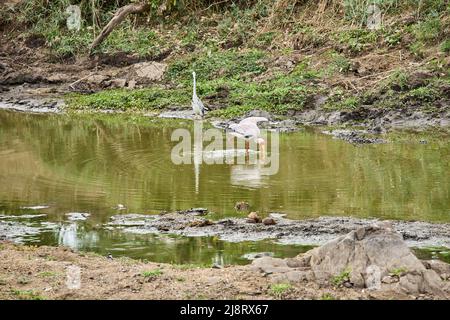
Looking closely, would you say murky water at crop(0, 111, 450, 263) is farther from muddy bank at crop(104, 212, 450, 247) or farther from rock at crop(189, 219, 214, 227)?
rock at crop(189, 219, 214, 227)

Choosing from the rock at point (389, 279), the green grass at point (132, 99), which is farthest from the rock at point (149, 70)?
the rock at point (389, 279)

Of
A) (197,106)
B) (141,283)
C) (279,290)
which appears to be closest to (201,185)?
(141,283)

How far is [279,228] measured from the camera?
937cm

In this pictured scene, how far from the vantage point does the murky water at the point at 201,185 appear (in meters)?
9.48

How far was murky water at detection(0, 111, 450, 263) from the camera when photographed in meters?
9.48

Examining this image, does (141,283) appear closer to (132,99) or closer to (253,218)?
(253,218)

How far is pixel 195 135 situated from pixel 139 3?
25.2 feet

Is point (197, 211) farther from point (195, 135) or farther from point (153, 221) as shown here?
point (195, 135)

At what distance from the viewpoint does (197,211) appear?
33.8 ft

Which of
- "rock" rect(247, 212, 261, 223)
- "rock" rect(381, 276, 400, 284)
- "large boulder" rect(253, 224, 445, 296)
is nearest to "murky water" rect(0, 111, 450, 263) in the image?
"rock" rect(247, 212, 261, 223)

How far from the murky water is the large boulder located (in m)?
1.29

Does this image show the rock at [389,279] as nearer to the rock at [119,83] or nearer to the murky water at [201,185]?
the murky water at [201,185]
